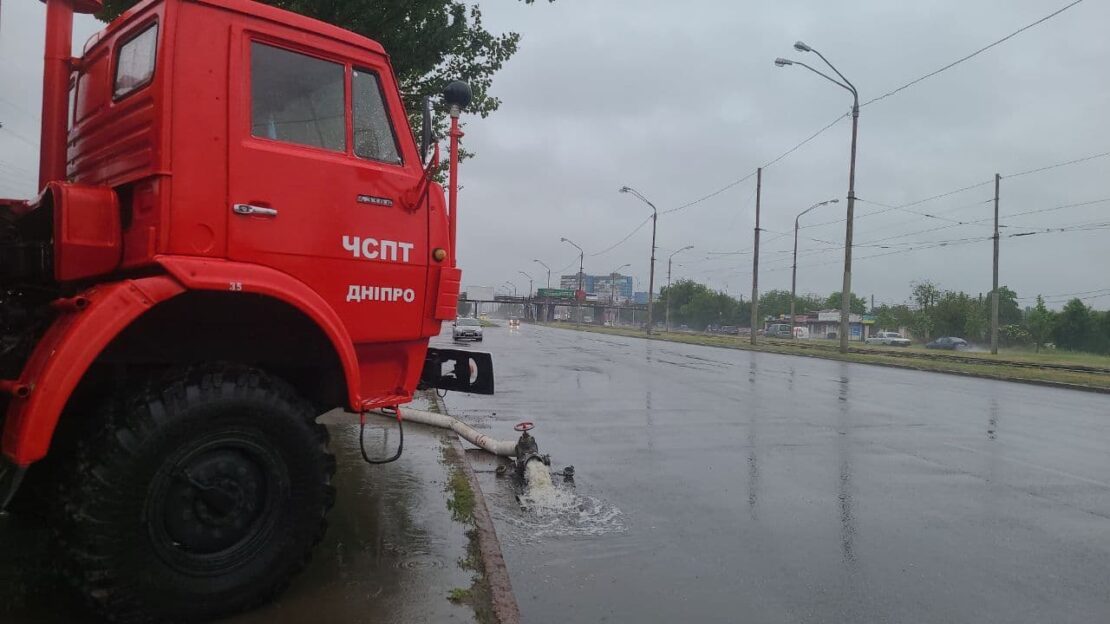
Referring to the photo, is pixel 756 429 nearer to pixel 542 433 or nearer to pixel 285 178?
pixel 542 433

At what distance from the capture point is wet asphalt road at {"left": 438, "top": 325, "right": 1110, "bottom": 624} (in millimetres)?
3963

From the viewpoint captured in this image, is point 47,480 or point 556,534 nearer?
point 47,480

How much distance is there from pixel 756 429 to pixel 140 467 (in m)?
7.91

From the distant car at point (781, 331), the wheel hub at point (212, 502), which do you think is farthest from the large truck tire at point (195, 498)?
the distant car at point (781, 331)

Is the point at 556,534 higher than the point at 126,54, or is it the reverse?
the point at 126,54

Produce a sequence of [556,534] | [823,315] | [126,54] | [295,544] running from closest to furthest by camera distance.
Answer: [295,544] → [126,54] → [556,534] → [823,315]

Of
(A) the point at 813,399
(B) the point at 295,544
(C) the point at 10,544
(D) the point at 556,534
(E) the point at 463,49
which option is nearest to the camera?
(B) the point at 295,544

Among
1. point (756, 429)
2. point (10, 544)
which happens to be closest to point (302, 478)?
point (10, 544)

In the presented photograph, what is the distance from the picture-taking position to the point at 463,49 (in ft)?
35.1

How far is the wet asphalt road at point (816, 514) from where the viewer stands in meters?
3.96

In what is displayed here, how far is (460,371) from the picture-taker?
17.0 ft

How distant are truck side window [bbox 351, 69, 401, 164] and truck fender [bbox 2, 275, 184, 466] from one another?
1327 millimetres

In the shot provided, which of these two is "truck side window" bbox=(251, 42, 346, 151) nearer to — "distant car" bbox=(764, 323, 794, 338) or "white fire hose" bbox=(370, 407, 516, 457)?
"white fire hose" bbox=(370, 407, 516, 457)

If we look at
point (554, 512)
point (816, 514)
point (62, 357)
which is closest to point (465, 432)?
point (554, 512)
